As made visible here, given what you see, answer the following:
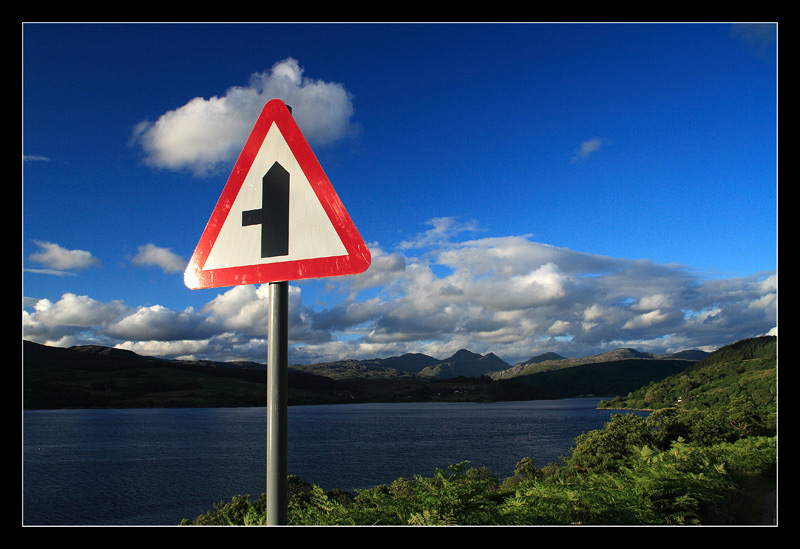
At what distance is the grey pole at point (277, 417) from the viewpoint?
2.02m

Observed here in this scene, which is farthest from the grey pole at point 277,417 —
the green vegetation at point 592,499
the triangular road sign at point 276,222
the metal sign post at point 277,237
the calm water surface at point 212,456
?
the calm water surface at point 212,456

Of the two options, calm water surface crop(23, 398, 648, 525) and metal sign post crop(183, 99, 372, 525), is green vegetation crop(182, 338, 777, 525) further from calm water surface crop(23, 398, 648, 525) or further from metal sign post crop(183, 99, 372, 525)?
calm water surface crop(23, 398, 648, 525)

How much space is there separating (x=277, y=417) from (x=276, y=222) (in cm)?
90

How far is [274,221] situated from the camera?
2.39m

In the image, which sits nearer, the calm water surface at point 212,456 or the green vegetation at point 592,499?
the green vegetation at point 592,499

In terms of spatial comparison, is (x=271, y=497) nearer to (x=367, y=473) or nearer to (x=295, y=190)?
(x=295, y=190)

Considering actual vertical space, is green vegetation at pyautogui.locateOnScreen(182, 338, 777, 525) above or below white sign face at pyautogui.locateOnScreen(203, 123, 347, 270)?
below

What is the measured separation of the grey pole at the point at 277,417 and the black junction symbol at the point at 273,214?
33 centimetres

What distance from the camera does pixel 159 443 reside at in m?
120

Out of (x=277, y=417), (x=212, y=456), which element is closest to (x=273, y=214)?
(x=277, y=417)

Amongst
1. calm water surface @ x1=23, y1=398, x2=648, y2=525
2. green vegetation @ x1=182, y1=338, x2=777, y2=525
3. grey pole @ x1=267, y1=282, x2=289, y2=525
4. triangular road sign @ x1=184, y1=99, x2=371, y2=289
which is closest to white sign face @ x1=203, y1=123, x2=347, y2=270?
triangular road sign @ x1=184, y1=99, x2=371, y2=289

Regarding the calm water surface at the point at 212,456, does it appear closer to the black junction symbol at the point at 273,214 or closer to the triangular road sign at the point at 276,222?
the triangular road sign at the point at 276,222

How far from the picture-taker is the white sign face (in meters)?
2.29

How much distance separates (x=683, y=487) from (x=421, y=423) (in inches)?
6132
